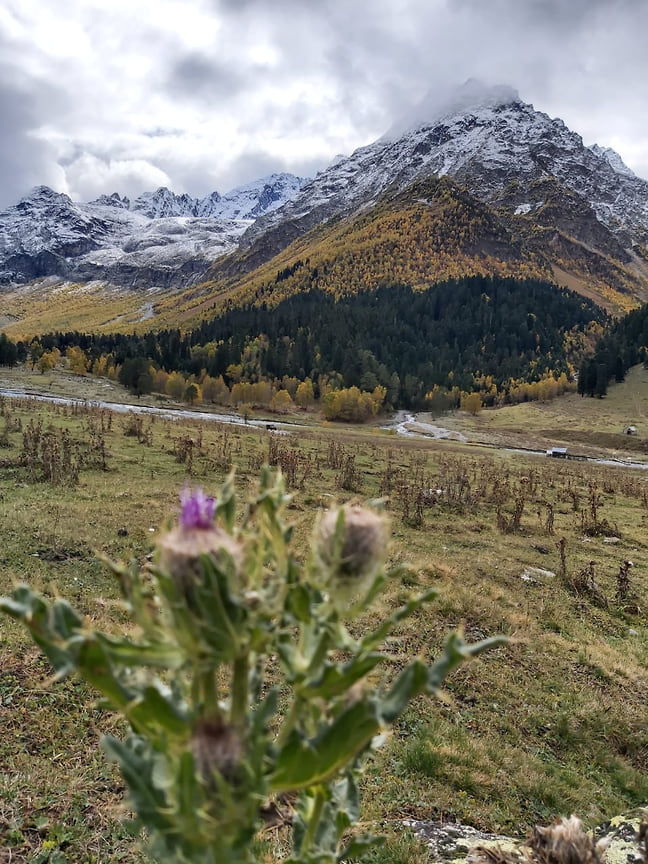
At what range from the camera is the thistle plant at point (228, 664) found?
0.89 m

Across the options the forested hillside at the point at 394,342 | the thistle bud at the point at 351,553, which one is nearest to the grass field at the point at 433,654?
the thistle bud at the point at 351,553

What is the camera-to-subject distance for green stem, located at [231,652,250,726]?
984mm

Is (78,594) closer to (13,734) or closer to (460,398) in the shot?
(13,734)

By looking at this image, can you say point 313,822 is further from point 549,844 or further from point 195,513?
point 549,844

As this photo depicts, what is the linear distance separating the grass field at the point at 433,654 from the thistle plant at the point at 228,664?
169 mm

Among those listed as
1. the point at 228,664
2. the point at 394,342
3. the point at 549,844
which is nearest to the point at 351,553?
the point at 228,664

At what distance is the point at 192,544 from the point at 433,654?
7.74 metres

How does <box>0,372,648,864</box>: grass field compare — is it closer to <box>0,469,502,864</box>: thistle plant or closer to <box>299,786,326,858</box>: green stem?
<box>0,469,502,864</box>: thistle plant

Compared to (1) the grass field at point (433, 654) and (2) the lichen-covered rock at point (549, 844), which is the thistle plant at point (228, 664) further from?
(2) the lichen-covered rock at point (549, 844)

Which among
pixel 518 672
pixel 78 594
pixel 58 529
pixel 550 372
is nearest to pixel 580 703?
pixel 518 672

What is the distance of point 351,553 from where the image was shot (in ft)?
3.62

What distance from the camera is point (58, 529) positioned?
10.7m

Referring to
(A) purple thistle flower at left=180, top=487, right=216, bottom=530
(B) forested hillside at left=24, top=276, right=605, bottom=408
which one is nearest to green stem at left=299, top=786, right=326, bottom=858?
(A) purple thistle flower at left=180, top=487, right=216, bottom=530

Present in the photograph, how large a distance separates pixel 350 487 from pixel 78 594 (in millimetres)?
12784
